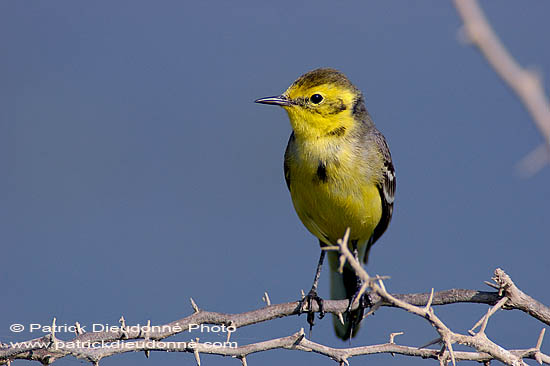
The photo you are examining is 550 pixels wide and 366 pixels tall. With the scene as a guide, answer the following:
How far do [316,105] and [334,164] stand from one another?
49 centimetres

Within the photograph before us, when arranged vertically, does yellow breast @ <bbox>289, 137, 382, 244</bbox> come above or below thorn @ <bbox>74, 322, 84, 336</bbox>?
above

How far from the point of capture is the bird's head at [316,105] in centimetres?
457

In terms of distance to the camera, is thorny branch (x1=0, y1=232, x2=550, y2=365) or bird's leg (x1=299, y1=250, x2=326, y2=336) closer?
thorny branch (x1=0, y1=232, x2=550, y2=365)

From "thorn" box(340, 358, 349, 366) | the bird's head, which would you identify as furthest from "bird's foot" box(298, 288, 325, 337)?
"thorn" box(340, 358, 349, 366)

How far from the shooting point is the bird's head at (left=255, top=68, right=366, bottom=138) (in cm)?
457

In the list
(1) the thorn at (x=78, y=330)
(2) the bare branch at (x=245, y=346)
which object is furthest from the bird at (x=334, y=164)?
(1) the thorn at (x=78, y=330)

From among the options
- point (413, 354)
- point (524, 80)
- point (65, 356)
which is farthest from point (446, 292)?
point (524, 80)

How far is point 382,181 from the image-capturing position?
4688 mm

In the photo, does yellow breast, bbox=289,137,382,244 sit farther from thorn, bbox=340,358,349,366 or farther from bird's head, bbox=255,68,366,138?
thorn, bbox=340,358,349,366

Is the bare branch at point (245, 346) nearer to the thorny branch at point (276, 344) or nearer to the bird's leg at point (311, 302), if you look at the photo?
the thorny branch at point (276, 344)

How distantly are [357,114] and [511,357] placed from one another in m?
2.95

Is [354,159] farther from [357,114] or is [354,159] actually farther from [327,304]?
[327,304]

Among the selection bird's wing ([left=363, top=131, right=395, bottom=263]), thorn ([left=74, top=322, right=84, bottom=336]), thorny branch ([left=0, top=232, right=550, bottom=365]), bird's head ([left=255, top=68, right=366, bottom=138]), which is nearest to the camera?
thorny branch ([left=0, top=232, right=550, bottom=365])

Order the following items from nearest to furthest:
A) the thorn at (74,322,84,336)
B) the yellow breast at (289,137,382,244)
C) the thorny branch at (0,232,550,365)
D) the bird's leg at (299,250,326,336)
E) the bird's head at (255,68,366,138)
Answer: the thorny branch at (0,232,550,365) < the thorn at (74,322,84,336) < the bird's leg at (299,250,326,336) < the yellow breast at (289,137,382,244) < the bird's head at (255,68,366,138)
